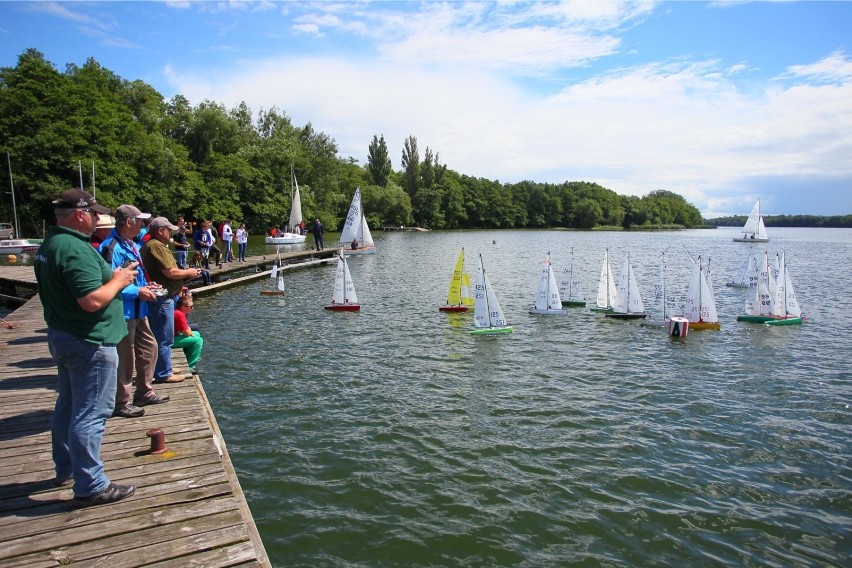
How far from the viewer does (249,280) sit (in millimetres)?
27219

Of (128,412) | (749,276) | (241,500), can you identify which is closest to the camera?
(241,500)

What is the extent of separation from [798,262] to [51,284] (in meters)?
57.8

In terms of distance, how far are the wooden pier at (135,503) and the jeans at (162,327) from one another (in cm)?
97

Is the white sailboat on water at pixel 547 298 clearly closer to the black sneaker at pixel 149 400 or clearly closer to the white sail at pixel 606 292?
the white sail at pixel 606 292

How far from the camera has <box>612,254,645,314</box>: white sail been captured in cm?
1998

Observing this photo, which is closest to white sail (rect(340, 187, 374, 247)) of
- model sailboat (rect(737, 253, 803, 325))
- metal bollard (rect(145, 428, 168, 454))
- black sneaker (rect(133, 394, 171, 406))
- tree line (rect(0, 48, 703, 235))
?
tree line (rect(0, 48, 703, 235))

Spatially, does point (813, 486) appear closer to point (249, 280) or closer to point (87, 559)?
point (87, 559)

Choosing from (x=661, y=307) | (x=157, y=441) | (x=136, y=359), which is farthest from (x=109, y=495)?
(x=661, y=307)

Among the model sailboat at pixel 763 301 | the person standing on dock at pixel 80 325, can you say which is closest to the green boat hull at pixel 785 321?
the model sailboat at pixel 763 301

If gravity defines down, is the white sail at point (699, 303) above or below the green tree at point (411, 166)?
below

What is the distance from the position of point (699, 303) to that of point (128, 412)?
18574 mm

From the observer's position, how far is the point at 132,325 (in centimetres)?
646

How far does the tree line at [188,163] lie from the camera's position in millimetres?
44094

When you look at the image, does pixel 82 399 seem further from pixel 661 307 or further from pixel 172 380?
pixel 661 307
